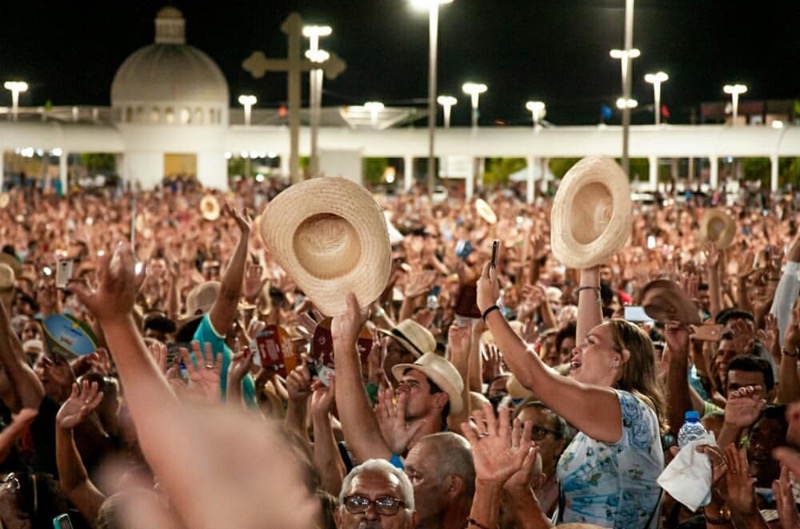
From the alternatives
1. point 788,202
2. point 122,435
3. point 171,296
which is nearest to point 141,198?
point 788,202

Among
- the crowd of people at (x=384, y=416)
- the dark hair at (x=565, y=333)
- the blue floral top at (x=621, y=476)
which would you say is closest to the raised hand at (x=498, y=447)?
the crowd of people at (x=384, y=416)

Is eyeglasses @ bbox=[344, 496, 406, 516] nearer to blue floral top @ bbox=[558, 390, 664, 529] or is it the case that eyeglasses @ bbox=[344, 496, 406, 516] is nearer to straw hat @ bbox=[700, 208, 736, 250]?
blue floral top @ bbox=[558, 390, 664, 529]

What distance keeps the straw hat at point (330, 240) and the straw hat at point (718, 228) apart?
9.92 metres

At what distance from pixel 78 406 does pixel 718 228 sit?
11174mm

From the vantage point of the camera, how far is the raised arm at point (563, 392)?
553 centimetres

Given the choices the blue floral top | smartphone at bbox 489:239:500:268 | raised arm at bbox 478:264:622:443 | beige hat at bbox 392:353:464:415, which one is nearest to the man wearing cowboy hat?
beige hat at bbox 392:353:464:415

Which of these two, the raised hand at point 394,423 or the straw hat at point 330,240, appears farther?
the raised hand at point 394,423

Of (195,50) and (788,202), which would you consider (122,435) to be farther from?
(195,50)

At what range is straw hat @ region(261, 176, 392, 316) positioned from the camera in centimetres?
629

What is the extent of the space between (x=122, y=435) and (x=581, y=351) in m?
2.36

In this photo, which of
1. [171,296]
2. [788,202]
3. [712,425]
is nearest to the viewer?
[712,425]

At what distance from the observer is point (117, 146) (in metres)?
86.9

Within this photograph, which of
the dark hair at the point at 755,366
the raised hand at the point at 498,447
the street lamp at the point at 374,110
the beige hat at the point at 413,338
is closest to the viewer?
the raised hand at the point at 498,447

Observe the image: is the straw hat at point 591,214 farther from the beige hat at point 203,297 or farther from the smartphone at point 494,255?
the beige hat at point 203,297
